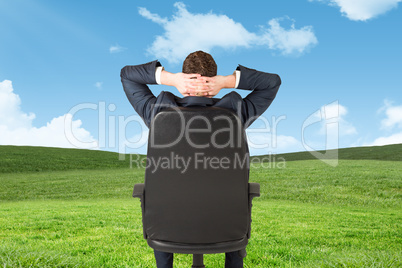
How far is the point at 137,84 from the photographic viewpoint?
2.86 m

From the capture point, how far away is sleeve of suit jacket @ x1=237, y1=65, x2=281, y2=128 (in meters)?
2.71

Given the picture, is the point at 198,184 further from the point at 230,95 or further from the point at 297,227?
the point at 297,227

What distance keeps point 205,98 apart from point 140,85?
0.60 meters

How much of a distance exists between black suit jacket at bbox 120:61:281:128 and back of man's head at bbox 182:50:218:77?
19 cm

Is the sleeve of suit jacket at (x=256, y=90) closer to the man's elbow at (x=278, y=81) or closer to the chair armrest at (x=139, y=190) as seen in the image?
the man's elbow at (x=278, y=81)

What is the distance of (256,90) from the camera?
2.82 metres

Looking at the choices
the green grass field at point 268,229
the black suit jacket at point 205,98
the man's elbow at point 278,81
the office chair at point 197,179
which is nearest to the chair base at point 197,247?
the office chair at point 197,179

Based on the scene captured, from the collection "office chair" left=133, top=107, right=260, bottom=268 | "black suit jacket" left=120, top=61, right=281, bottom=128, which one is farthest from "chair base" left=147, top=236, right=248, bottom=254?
"black suit jacket" left=120, top=61, right=281, bottom=128

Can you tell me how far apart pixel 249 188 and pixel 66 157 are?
34.4 meters

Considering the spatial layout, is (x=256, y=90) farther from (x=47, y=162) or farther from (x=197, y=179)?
(x=47, y=162)

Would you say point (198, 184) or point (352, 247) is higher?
point (198, 184)

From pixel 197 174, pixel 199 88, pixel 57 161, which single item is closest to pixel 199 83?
pixel 199 88

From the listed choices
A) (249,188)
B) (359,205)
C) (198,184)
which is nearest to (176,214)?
(198,184)

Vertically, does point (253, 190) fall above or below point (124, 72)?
below
